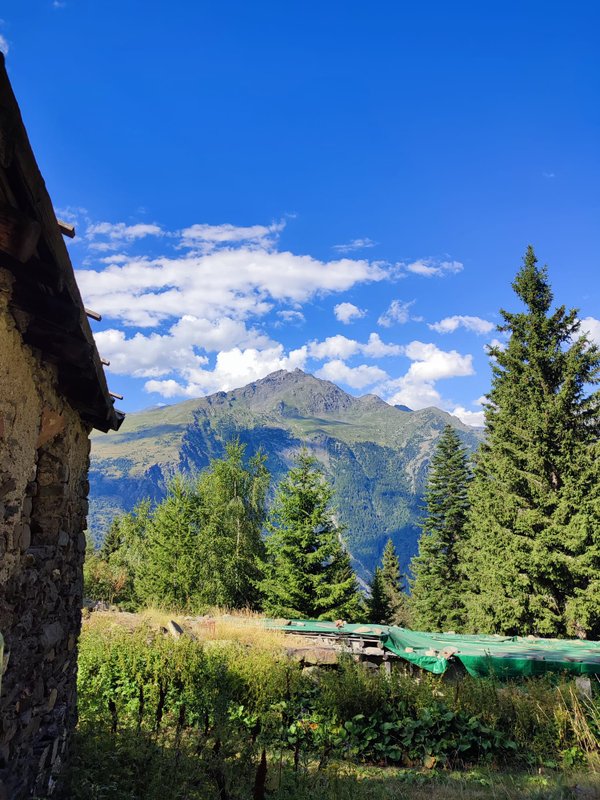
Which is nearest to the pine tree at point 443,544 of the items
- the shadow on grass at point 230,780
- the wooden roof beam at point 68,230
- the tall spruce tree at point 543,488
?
the tall spruce tree at point 543,488

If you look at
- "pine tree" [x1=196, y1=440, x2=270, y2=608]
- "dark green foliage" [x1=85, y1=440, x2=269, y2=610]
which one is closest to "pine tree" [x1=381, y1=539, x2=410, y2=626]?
"pine tree" [x1=196, y1=440, x2=270, y2=608]

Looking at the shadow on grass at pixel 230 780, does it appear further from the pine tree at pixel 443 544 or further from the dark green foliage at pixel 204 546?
the pine tree at pixel 443 544

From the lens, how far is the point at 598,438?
18.5 metres

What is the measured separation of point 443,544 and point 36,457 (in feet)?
98.2

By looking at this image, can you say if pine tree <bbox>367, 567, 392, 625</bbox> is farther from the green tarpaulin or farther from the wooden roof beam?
the wooden roof beam

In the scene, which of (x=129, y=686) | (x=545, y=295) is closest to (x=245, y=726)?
(x=129, y=686)

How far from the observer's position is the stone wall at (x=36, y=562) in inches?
125

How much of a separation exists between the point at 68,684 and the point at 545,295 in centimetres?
2081

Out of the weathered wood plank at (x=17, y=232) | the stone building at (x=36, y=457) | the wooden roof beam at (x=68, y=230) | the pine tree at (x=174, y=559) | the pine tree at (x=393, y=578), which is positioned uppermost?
the wooden roof beam at (x=68, y=230)

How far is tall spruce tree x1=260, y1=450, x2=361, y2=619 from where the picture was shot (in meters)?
21.1

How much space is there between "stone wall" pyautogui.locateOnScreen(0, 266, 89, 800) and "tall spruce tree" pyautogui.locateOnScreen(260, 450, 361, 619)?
55.2 feet

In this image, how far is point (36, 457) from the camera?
3822 mm

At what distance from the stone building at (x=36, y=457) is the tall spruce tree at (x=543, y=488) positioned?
16052 mm

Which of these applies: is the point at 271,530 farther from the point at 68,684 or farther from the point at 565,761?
the point at 68,684
